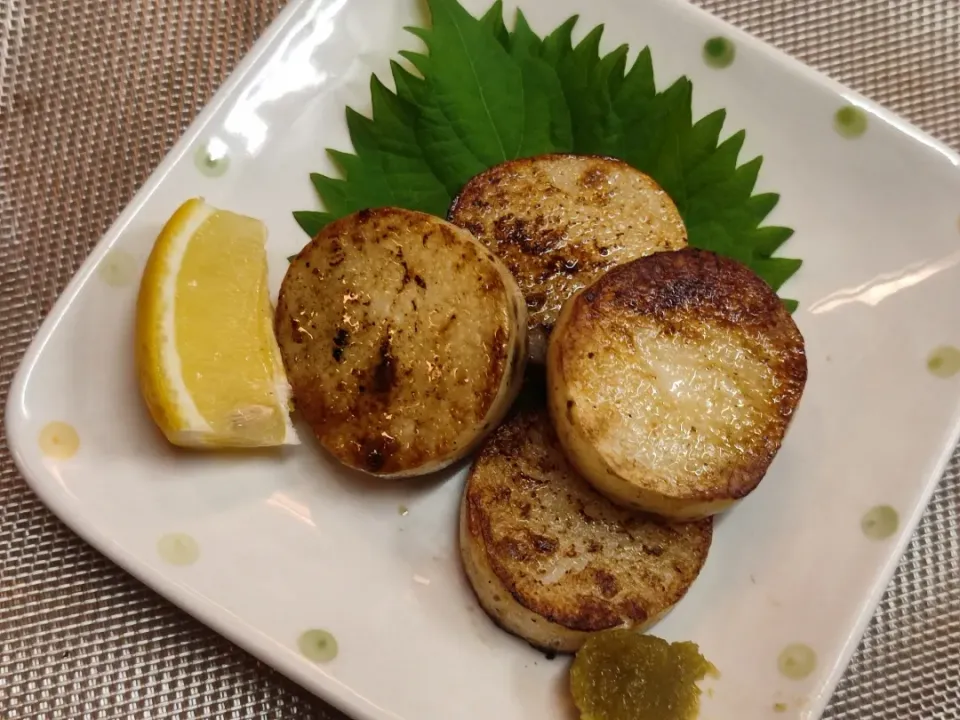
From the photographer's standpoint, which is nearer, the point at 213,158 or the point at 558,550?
the point at 558,550

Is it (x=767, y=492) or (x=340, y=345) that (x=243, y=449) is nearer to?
(x=340, y=345)

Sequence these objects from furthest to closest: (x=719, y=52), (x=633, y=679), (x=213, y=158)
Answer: (x=719, y=52) → (x=213, y=158) → (x=633, y=679)

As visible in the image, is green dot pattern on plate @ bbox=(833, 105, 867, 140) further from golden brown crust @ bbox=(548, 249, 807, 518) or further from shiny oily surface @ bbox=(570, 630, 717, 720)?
shiny oily surface @ bbox=(570, 630, 717, 720)

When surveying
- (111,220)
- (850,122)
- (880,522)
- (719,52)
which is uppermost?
(719,52)

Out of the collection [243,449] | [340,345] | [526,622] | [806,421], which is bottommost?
[526,622]

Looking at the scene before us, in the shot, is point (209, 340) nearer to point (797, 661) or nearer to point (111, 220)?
point (111, 220)

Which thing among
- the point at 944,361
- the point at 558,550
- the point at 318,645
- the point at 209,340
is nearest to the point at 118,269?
the point at 209,340

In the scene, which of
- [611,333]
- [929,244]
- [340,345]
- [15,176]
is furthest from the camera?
[15,176]

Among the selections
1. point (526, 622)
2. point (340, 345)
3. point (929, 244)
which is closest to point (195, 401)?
point (340, 345)
